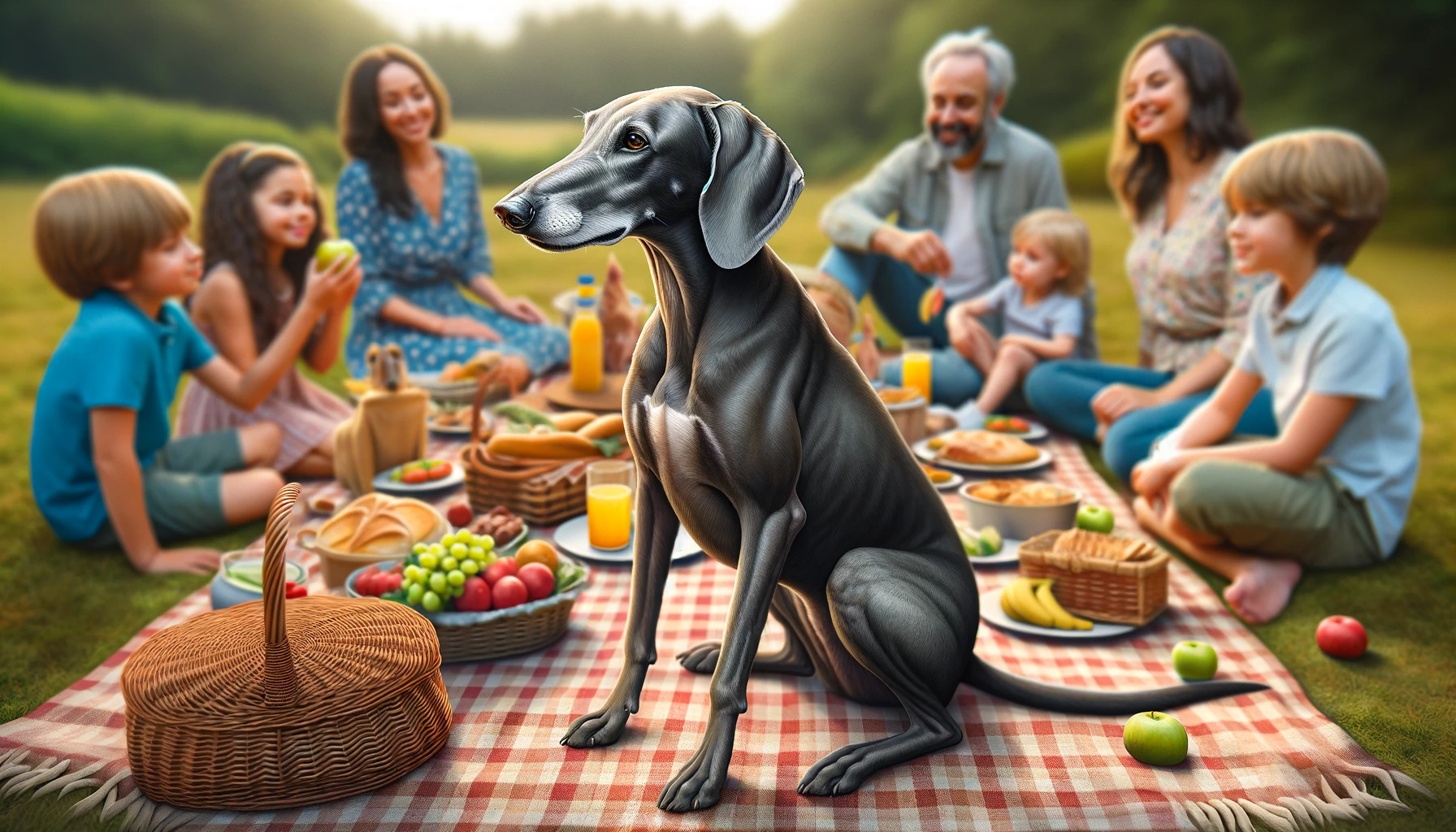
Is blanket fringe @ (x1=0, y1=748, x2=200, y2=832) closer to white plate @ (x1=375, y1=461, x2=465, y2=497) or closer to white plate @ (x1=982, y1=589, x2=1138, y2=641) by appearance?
white plate @ (x1=375, y1=461, x2=465, y2=497)

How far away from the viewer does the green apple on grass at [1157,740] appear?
203 cm

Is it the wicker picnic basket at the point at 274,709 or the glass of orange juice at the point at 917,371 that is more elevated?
the glass of orange juice at the point at 917,371

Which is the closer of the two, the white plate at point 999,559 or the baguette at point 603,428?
the white plate at point 999,559

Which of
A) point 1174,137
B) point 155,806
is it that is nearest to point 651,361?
point 155,806

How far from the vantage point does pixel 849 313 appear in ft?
13.2

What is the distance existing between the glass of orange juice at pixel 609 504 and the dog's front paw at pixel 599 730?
974mm

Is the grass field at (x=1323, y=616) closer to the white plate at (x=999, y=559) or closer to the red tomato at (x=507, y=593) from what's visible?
the white plate at (x=999, y=559)

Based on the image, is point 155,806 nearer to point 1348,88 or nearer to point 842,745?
point 842,745

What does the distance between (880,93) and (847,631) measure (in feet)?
38.8

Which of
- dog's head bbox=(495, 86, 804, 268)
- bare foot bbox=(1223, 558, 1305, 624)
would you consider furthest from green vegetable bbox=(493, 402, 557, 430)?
bare foot bbox=(1223, 558, 1305, 624)

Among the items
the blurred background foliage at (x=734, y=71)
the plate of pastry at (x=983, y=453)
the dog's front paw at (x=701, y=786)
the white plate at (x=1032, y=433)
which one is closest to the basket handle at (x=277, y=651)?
the dog's front paw at (x=701, y=786)

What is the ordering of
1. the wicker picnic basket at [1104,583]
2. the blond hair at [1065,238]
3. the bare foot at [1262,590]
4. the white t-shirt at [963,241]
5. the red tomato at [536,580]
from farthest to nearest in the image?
the white t-shirt at [963,241]
the blond hair at [1065,238]
the bare foot at [1262,590]
the wicker picnic basket at [1104,583]
the red tomato at [536,580]

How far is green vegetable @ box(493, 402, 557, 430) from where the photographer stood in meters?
3.71

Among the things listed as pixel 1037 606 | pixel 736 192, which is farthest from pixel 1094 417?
pixel 736 192
